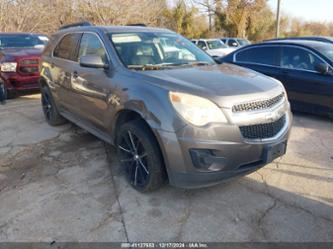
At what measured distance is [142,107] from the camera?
115 inches

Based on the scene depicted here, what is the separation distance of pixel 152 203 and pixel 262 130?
1.30 metres

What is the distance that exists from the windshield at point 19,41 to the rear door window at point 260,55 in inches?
242

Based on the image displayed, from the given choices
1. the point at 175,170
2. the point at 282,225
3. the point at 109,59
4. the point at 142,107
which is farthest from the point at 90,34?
the point at 282,225

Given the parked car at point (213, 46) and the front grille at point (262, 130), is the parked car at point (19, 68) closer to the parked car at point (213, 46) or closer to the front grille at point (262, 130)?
the front grille at point (262, 130)

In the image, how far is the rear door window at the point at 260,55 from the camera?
613 cm

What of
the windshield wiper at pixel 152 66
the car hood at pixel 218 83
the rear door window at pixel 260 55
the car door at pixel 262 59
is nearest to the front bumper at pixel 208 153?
the car hood at pixel 218 83

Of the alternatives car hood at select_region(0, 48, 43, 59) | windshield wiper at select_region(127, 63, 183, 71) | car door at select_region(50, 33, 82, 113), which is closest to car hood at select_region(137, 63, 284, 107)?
windshield wiper at select_region(127, 63, 183, 71)

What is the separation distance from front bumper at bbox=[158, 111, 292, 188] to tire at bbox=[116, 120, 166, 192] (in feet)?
0.60

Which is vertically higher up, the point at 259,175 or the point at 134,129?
the point at 134,129

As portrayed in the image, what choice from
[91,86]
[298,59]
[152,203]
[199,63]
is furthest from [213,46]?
[152,203]

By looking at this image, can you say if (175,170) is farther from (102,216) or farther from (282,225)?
(282,225)

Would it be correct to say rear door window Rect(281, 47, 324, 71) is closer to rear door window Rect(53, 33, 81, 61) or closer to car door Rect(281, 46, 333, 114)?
car door Rect(281, 46, 333, 114)

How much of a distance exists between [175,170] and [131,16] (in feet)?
60.2

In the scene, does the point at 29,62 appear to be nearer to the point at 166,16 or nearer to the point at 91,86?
the point at 91,86
